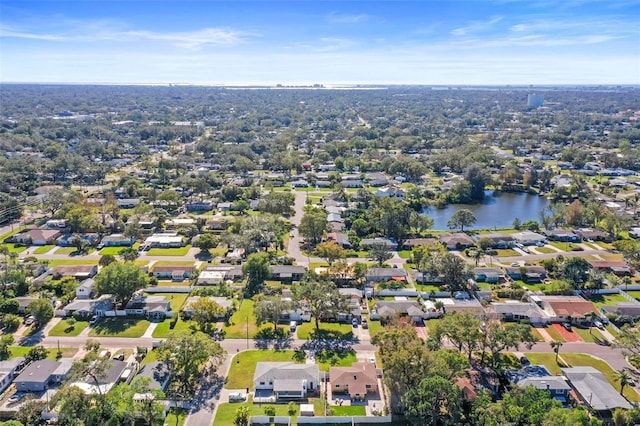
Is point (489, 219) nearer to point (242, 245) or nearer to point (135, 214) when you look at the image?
point (242, 245)

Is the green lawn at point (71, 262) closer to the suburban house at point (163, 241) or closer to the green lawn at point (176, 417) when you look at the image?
the suburban house at point (163, 241)

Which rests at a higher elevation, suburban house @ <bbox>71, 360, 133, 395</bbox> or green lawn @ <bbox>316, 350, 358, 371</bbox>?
suburban house @ <bbox>71, 360, 133, 395</bbox>

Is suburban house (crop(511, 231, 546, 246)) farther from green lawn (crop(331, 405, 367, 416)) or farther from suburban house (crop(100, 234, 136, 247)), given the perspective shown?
suburban house (crop(100, 234, 136, 247))

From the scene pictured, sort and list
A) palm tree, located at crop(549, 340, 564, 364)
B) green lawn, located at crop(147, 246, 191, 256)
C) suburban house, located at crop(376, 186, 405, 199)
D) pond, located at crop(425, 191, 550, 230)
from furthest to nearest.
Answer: suburban house, located at crop(376, 186, 405, 199) → pond, located at crop(425, 191, 550, 230) → green lawn, located at crop(147, 246, 191, 256) → palm tree, located at crop(549, 340, 564, 364)

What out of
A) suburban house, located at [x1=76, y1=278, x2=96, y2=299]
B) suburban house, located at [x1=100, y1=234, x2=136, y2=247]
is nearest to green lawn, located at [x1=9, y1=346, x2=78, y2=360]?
suburban house, located at [x1=76, y1=278, x2=96, y2=299]

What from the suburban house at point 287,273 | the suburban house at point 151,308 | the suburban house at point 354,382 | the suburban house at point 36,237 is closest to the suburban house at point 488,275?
the suburban house at point 287,273

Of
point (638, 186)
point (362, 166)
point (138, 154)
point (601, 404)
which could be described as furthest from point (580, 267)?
point (138, 154)

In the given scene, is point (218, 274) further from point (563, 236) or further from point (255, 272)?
point (563, 236)
